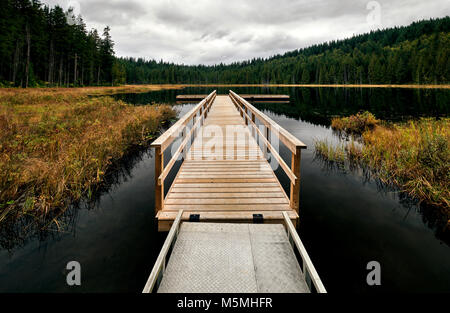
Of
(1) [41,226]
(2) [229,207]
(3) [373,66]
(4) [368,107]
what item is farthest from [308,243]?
(3) [373,66]

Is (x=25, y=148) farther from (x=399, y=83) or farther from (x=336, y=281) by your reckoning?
(x=399, y=83)

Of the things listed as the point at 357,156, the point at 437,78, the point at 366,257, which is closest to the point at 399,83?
the point at 437,78

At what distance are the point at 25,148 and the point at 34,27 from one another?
42.7 m

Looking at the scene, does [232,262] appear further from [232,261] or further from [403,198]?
[403,198]

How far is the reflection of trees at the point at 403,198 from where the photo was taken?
4207 mm

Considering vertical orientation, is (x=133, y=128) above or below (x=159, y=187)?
above

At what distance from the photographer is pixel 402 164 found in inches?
239

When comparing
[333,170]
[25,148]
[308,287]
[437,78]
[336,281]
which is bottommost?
[336,281]

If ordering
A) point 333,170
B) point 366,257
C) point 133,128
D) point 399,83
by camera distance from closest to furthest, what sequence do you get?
point 366,257 → point 333,170 → point 133,128 → point 399,83

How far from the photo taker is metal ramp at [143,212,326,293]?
7.66 ft

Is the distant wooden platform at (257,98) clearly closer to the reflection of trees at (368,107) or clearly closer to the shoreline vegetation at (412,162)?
the reflection of trees at (368,107)

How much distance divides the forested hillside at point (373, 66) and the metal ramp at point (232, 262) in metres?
74.7

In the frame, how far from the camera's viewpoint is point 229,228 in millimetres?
3369
